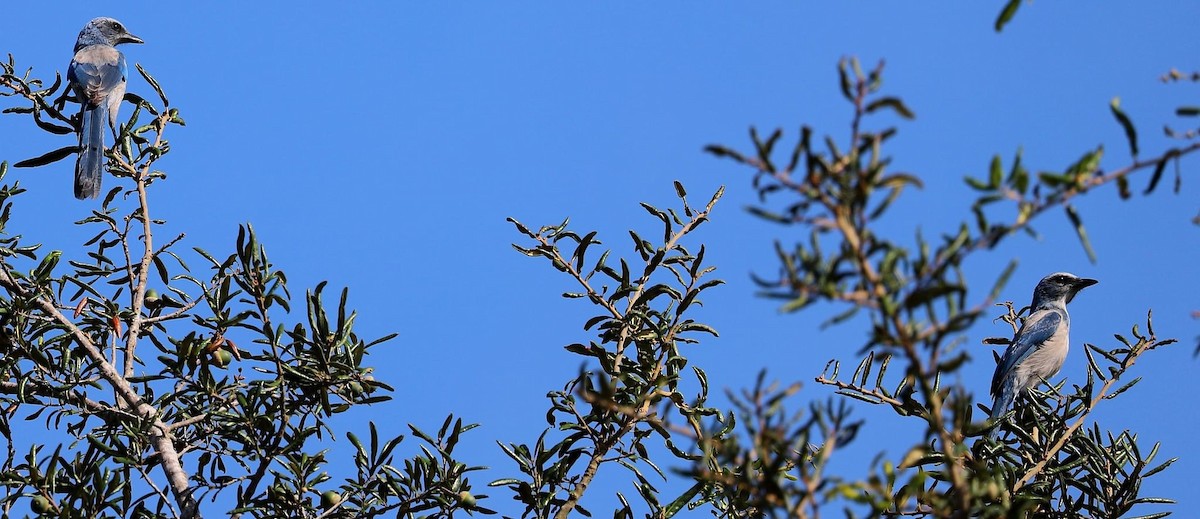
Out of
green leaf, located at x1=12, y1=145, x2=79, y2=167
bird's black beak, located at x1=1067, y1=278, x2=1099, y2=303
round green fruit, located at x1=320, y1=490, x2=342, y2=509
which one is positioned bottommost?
round green fruit, located at x1=320, y1=490, x2=342, y2=509

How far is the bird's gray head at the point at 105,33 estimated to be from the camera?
25.9 feet

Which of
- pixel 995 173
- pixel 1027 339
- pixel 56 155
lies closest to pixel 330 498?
pixel 56 155

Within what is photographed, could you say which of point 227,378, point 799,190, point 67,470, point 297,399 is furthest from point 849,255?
point 67,470

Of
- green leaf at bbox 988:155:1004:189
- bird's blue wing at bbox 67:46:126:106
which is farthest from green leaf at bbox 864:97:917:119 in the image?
bird's blue wing at bbox 67:46:126:106

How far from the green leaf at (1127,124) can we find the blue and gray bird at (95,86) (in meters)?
3.87

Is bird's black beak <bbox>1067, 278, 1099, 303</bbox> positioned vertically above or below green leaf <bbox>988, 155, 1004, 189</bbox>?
above

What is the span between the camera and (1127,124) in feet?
5.59

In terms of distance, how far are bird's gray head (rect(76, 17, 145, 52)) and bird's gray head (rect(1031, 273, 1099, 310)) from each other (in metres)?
6.44

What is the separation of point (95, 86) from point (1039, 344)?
19.0 feet

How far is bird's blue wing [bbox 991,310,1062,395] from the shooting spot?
7.27 metres

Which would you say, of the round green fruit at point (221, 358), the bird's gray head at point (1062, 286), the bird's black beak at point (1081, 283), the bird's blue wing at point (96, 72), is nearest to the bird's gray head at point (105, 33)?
the bird's blue wing at point (96, 72)

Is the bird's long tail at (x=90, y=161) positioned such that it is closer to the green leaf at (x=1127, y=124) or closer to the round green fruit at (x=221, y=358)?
the round green fruit at (x=221, y=358)

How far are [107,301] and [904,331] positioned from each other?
3346mm

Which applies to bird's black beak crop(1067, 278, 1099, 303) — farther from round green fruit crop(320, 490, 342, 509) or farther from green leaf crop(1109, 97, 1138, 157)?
green leaf crop(1109, 97, 1138, 157)
